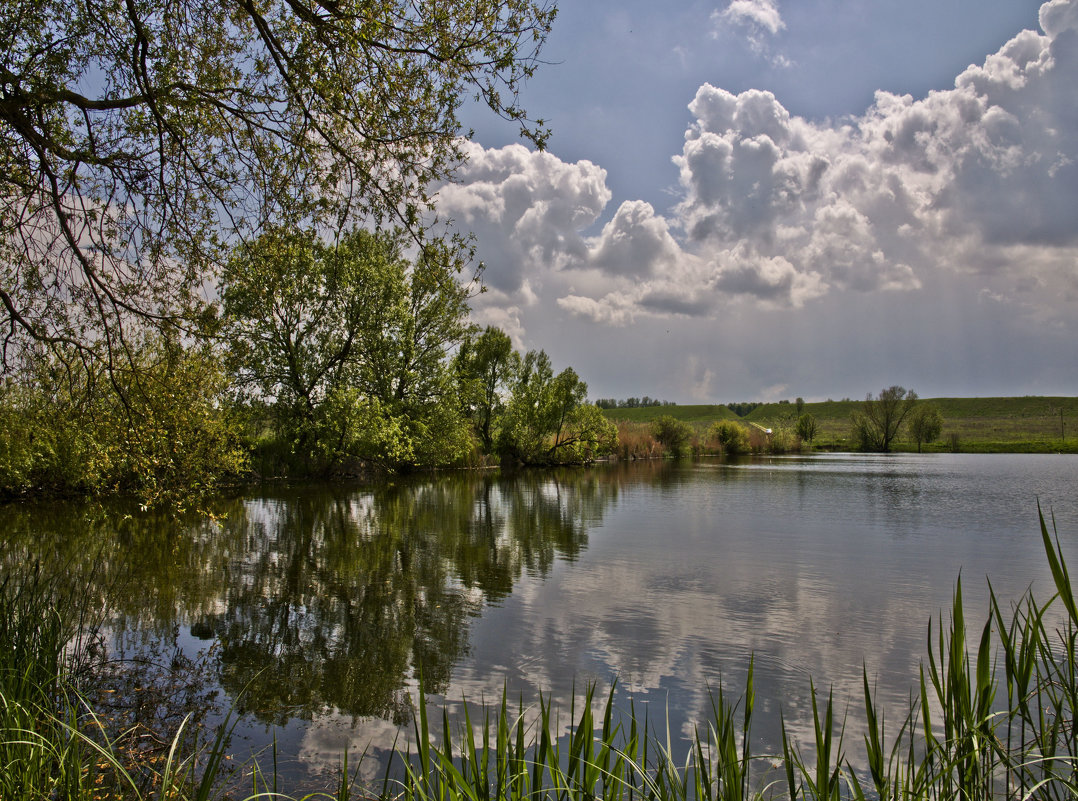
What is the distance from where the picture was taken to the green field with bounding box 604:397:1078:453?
246 feet

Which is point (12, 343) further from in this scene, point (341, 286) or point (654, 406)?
point (654, 406)

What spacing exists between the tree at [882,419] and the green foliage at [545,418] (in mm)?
52293

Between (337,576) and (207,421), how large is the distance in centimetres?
1165

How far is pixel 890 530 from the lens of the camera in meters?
15.0

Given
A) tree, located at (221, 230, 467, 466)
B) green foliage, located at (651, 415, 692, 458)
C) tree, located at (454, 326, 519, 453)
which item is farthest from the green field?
tree, located at (221, 230, 467, 466)

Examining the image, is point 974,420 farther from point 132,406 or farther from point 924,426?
point 132,406

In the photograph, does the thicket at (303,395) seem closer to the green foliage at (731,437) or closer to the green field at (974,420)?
the green foliage at (731,437)

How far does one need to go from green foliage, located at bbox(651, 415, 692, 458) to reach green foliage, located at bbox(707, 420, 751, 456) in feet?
30.3

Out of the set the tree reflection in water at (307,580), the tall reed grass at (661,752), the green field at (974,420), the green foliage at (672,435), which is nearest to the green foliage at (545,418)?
the green foliage at (672,435)

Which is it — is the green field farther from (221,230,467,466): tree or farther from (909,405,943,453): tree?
(221,230,467,466): tree

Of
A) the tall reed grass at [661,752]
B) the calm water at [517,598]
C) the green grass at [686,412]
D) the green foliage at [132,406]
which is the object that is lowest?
the calm water at [517,598]

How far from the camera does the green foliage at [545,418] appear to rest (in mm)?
41375

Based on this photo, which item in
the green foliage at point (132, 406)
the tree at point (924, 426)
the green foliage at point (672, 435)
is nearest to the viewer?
the green foliage at point (132, 406)

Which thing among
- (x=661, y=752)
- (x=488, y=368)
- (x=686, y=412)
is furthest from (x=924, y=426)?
(x=661, y=752)
